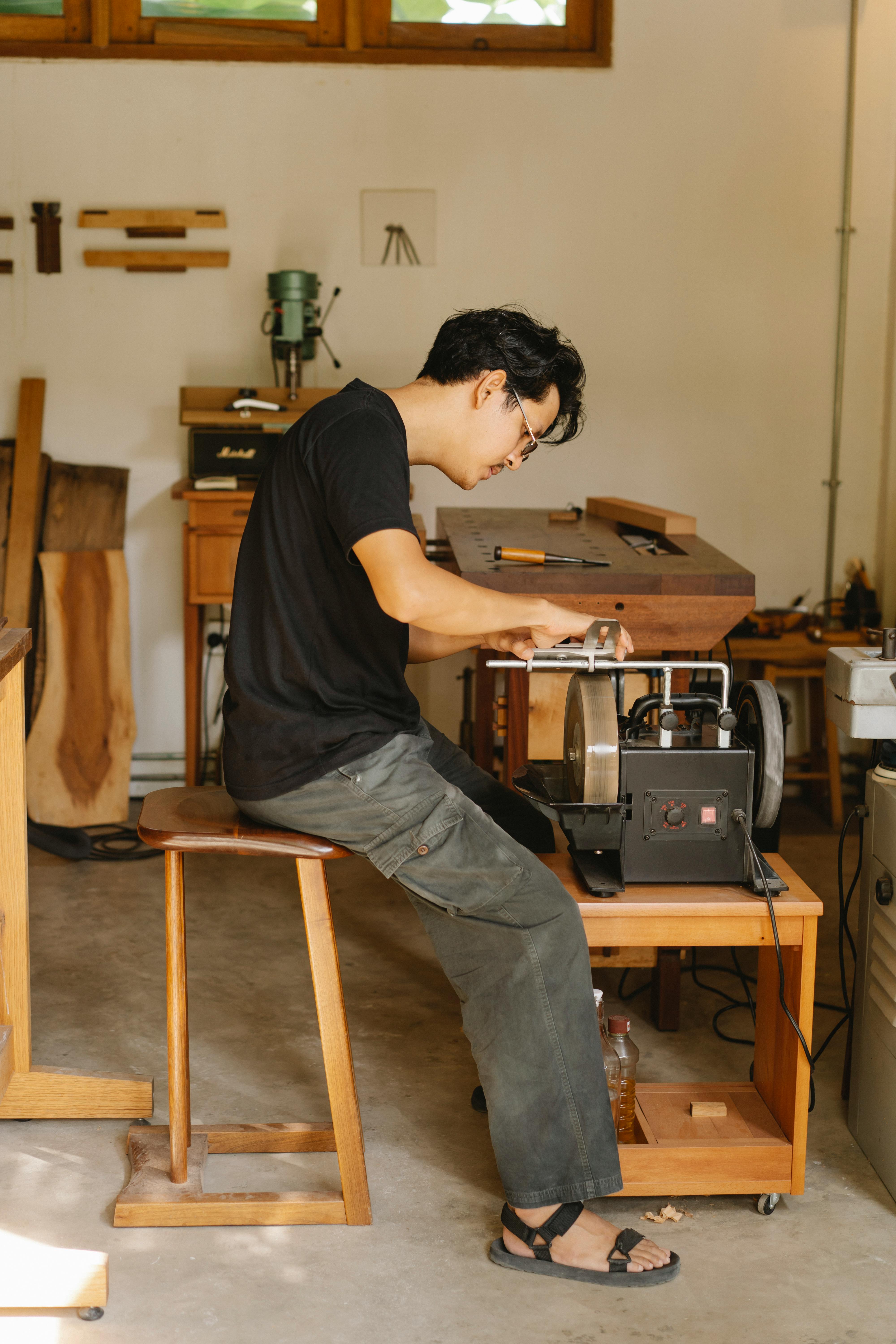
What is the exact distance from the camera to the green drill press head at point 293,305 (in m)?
3.96

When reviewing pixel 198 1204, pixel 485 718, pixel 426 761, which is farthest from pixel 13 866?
pixel 485 718

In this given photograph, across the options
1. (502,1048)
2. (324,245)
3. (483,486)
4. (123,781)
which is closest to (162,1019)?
(502,1048)

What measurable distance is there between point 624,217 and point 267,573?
2828 mm

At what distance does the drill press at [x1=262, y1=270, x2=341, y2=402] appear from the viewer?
13.0 ft

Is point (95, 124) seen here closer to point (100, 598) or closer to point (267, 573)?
point (100, 598)

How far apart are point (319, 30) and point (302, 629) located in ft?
9.94

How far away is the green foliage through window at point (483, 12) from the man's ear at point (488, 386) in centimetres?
274

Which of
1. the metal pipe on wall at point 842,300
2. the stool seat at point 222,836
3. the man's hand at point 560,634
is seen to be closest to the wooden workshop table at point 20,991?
the stool seat at point 222,836

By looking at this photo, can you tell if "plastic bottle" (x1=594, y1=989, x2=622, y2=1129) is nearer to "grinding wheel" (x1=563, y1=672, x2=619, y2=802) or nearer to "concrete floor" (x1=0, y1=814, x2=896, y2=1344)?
"concrete floor" (x1=0, y1=814, x2=896, y2=1344)

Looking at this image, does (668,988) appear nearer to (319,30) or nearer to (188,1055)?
(188,1055)

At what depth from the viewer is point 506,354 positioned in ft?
6.48

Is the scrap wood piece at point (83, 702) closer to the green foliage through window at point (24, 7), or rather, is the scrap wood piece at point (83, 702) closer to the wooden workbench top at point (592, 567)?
the wooden workbench top at point (592, 567)

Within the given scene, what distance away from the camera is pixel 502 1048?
1882 mm

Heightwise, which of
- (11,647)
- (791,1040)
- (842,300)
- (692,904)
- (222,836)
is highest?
(842,300)
